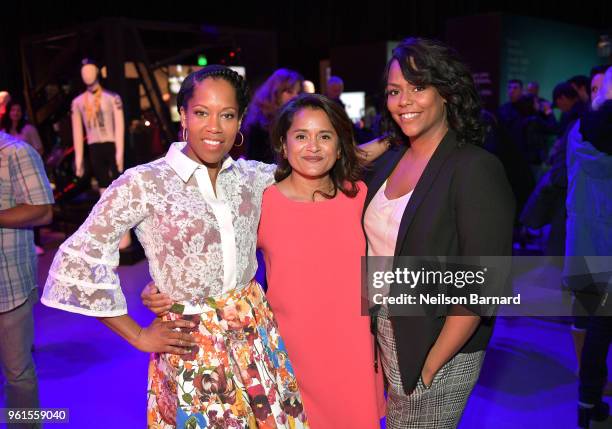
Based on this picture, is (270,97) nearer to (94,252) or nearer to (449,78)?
(449,78)

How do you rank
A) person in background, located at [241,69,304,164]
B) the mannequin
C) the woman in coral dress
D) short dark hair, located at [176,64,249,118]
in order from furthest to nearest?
the mannequin
person in background, located at [241,69,304,164]
the woman in coral dress
short dark hair, located at [176,64,249,118]

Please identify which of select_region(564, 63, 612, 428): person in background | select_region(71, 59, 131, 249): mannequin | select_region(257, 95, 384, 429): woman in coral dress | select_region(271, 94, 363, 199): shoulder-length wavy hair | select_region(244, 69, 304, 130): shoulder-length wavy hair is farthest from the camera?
select_region(71, 59, 131, 249): mannequin

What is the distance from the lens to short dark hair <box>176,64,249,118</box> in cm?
170

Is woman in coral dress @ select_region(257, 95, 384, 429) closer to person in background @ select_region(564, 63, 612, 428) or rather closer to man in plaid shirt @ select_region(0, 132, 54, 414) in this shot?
man in plaid shirt @ select_region(0, 132, 54, 414)

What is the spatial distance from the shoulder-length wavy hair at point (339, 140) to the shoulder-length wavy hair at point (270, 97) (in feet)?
6.33

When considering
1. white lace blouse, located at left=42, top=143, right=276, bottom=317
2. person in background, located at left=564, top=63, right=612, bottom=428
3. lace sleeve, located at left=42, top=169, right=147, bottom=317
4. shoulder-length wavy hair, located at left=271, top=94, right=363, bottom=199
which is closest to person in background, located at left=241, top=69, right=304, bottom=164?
shoulder-length wavy hair, located at left=271, top=94, right=363, bottom=199

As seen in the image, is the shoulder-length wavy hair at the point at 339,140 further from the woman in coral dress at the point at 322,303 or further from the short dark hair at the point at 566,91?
the short dark hair at the point at 566,91

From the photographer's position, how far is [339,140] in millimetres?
2164

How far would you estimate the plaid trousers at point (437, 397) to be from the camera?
1731 mm

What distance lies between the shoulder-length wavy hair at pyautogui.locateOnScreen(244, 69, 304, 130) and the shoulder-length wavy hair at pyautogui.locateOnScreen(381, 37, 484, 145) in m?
2.39

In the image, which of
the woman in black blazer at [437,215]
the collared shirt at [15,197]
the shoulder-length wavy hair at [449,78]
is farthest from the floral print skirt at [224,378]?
the collared shirt at [15,197]

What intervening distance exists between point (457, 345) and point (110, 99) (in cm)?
556

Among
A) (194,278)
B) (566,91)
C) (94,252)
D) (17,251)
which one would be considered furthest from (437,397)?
(566,91)

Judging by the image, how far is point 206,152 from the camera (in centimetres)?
169
